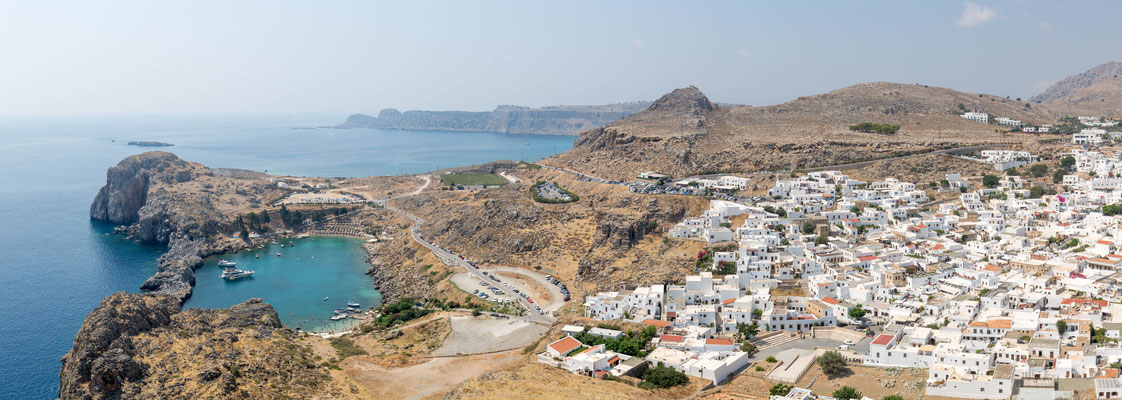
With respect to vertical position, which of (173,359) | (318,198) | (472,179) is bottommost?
(318,198)

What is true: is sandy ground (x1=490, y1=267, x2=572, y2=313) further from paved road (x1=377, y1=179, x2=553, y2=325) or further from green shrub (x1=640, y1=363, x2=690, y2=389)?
green shrub (x1=640, y1=363, x2=690, y2=389)

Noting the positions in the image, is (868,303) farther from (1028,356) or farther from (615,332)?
(615,332)

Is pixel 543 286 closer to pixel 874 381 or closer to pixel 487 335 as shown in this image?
pixel 487 335

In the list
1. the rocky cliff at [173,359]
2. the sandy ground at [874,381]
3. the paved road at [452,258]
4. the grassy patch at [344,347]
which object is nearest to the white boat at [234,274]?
the paved road at [452,258]

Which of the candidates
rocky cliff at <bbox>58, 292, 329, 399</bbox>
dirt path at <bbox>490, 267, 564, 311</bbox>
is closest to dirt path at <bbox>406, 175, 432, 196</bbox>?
dirt path at <bbox>490, 267, 564, 311</bbox>

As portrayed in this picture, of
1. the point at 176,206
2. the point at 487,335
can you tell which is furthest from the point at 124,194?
the point at 487,335

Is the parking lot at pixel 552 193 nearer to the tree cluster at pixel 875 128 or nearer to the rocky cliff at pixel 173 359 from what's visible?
the tree cluster at pixel 875 128

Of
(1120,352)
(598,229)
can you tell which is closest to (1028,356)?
(1120,352)
